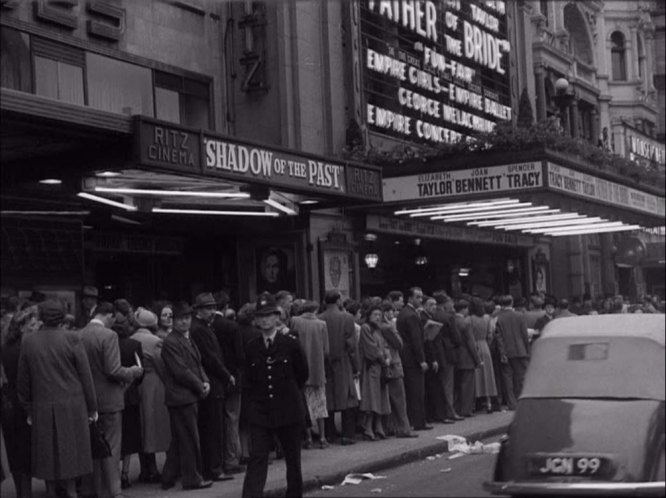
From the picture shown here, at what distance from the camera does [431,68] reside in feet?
94.2

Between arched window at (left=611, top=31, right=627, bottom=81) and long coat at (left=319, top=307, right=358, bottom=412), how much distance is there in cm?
3663

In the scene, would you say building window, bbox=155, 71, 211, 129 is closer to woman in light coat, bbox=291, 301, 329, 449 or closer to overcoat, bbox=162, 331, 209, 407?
woman in light coat, bbox=291, 301, 329, 449

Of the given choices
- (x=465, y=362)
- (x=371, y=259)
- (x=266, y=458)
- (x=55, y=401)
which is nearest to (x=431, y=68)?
(x=371, y=259)

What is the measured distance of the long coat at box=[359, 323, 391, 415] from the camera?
16.6 meters

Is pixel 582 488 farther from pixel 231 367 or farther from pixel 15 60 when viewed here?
pixel 15 60

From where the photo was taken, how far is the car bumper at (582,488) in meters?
8.48

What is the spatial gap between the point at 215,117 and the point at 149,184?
5.74m

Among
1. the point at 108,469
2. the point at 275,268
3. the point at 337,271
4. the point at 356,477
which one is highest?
the point at 275,268

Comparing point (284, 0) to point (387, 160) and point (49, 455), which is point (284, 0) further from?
point (49, 455)

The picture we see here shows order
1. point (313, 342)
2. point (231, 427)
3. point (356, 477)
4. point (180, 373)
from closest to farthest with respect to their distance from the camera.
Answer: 1. point (180, 373)
2. point (356, 477)
3. point (231, 427)
4. point (313, 342)

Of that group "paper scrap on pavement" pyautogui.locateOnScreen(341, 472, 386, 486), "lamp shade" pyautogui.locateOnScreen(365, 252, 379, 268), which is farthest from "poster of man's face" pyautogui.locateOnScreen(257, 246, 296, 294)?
"paper scrap on pavement" pyautogui.locateOnScreen(341, 472, 386, 486)

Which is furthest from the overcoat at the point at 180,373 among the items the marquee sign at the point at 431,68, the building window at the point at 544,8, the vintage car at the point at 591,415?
the building window at the point at 544,8

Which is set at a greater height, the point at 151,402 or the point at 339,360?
the point at 339,360

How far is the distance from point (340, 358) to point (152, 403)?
3.62 meters
